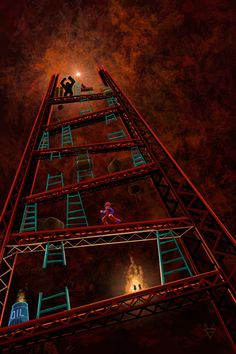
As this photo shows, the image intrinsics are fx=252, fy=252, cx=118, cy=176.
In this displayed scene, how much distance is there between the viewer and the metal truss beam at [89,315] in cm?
499

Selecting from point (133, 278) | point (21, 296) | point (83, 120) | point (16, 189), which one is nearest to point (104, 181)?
point (16, 189)

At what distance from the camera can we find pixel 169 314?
1327 cm

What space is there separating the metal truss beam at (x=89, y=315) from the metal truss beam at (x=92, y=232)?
1635mm

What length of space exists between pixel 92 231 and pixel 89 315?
2.05 metres

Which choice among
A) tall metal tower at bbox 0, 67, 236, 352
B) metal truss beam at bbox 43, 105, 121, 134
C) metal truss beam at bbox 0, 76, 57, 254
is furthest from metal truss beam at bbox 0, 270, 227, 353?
metal truss beam at bbox 43, 105, 121, 134

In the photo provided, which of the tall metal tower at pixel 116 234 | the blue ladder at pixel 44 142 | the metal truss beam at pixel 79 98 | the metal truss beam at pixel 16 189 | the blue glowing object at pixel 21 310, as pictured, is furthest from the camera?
the metal truss beam at pixel 79 98

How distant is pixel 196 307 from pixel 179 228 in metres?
8.85

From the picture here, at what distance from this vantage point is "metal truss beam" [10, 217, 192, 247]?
668 cm

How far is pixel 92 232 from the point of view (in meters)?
6.69

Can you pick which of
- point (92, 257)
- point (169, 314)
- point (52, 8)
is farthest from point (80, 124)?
point (169, 314)

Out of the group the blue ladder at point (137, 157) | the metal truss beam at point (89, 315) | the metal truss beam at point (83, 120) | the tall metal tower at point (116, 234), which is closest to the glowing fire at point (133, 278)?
the tall metal tower at point (116, 234)

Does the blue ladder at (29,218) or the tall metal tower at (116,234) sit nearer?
the tall metal tower at (116,234)

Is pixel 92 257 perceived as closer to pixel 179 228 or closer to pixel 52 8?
pixel 179 228

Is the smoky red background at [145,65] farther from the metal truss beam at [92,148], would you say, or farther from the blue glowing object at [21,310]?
the metal truss beam at [92,148]
